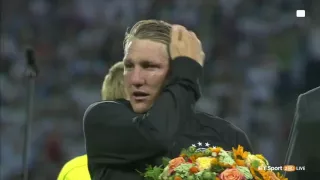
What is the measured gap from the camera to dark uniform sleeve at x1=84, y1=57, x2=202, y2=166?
178 cm

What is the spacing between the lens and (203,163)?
140 cm

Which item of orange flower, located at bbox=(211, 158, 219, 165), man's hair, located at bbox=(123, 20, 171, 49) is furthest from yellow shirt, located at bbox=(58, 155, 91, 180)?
orange flower, located at bbox=(211, 158, 219, 165)

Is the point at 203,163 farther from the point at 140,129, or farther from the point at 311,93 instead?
the point at 311,93

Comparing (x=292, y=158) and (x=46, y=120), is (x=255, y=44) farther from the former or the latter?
(x=46, y=120)

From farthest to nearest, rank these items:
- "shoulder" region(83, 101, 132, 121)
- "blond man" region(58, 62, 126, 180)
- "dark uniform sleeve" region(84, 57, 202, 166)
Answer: "blond man" region(58, 62, 126, 180)
"shoulder" region(83, 101, 132, 121)
"dark uniform sleeve" region(84, 57, 202, 166)

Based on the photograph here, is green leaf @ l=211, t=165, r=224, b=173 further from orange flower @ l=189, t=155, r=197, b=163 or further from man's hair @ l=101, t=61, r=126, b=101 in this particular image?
man's hair @ l=101, t=61, r=126, b=101

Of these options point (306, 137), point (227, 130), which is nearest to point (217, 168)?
point (227, 130)

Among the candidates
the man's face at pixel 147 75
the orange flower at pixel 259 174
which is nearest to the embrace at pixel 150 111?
the man's face at pixel 147 75

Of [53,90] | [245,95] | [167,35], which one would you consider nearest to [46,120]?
[53,90]

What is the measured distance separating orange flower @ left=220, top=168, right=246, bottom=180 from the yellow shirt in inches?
32.5

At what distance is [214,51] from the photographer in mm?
2160

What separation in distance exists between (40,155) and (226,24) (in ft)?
2.52

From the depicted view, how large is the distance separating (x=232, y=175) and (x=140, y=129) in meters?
0.51

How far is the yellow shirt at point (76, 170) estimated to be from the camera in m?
2.14
